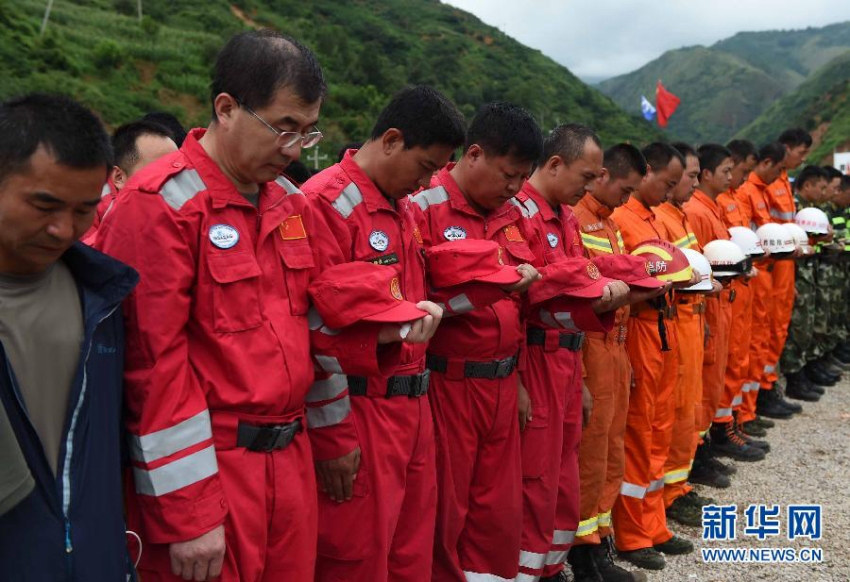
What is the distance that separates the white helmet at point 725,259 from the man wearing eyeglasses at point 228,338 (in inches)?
152

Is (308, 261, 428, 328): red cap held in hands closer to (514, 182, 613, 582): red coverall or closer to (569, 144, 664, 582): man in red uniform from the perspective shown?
(514, 182, 613, 582): red coverall

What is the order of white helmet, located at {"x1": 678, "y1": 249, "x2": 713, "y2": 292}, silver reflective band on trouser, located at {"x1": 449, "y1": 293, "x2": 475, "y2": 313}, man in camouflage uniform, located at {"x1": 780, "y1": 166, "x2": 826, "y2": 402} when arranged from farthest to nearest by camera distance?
1. man in camouflage uniform, located at {"x1": 780, "y1": 166, "x2": 826, "y2": 402}
2. white helmet, located at {"x1": 678, "y1": 249, "x2": 713, "y2": 292}
3. silver reflective band on trouser, located at {"x1": 449, "y1": 293, "x2": 475, "y2": 313}

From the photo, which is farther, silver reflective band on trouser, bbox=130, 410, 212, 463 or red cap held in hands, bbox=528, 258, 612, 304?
red cap held in hands, bbox=528, 258, 612, 304

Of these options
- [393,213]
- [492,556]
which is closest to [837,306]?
[492,556]

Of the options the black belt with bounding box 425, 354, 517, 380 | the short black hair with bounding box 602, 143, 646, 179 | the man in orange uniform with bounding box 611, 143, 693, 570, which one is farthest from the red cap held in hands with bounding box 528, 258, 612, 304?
the man in orange uniform with bounding box 611, 143, 693, 570

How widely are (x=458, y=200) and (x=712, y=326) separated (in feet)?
10.1

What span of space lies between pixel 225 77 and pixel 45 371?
3.18 ft

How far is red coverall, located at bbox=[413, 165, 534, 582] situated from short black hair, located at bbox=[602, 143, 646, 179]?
1.07 meters

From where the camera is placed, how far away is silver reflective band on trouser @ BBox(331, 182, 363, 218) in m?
2.74

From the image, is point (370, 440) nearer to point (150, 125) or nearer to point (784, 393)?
point (150, 125)

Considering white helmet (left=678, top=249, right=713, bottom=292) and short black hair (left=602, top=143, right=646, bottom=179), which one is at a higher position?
short black hair (left=602, top=143, right=646, bottom=179)

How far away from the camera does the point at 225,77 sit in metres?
2.18

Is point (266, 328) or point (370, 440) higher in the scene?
point (266, 328)

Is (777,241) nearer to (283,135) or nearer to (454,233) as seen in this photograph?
(454,233)
